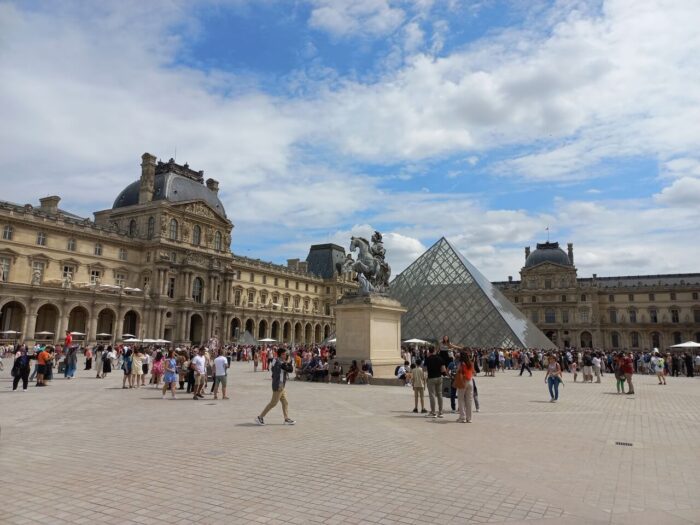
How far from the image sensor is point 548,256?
3029 inches

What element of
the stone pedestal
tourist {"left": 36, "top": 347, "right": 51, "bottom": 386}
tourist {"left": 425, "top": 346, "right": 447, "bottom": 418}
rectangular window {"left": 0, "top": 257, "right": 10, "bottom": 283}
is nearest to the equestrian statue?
the stone pedestal

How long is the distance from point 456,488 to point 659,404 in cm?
1004

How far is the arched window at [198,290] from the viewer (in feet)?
168

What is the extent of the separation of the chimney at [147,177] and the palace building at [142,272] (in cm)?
10

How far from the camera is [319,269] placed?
263 feet

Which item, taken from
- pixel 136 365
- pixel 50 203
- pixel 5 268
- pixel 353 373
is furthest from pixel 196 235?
pixel 353 373

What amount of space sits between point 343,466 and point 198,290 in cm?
4904

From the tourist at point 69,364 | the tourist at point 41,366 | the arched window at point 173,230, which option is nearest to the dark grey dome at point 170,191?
the arched window at point 173,230

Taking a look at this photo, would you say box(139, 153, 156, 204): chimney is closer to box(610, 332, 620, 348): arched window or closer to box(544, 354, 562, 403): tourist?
box(544, 354, 562, 403): tourist

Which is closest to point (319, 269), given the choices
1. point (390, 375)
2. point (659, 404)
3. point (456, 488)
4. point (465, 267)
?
point (465, 267)

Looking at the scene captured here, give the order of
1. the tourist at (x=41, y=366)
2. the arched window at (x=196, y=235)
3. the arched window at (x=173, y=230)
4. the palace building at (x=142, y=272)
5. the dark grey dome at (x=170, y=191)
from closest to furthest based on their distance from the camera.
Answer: the tourist at (x=41, y=366) → the palace building at (x=142, y=272) → the arched window at (x=173, y=230) → the dark grey dome at (x=170, y=191) → the arched window at (x=196, y=235)

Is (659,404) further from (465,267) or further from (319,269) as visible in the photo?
(319,269)

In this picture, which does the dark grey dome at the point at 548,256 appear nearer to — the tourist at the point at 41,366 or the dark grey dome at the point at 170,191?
the dark grey dome at the point at 170,191

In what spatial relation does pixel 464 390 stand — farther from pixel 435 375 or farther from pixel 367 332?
pixel 367 332
